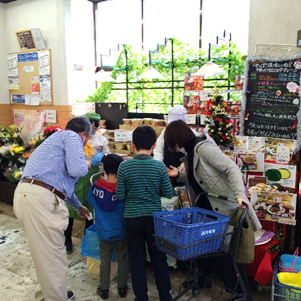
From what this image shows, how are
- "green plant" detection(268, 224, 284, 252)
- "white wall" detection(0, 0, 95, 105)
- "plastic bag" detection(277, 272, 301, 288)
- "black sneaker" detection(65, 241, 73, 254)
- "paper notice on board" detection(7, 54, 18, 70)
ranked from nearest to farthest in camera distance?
"plastic bag" detection(277, 272, 301, 288) < "green plant" detection(268, 224, 284, 252) < "black sneaker" detection(65, 241, 73, 254) < "white wall" detection(0, 0, 95, 105) < "paper notice on board" detection(7, 54, 18, 70)

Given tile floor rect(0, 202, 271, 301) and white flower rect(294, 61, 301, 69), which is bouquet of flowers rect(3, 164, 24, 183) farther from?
white flower rect(294, 61, 301, 69)

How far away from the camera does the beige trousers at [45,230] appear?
7.67 feet

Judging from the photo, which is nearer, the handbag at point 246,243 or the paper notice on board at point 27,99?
the handbag at point 246,243

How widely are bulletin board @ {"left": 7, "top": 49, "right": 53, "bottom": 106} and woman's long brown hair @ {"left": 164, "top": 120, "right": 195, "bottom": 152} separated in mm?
4457

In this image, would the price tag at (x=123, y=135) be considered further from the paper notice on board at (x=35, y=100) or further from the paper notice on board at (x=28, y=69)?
the paper notice on board at (x=28, y=69)

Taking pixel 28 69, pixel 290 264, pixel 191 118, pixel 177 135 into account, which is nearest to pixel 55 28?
pixel 28 69

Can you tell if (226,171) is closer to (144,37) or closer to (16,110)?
(16,110)

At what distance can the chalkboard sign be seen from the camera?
341cm

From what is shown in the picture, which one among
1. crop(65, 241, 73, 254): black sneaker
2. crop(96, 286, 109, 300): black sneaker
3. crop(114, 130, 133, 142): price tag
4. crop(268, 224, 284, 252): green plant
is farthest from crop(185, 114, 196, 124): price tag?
crop(96, 286, 109, 300): black sneaker

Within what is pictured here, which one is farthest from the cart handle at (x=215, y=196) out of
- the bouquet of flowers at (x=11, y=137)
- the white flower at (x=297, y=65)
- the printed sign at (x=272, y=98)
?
the bouquet of flowers at (x=11, y=137)

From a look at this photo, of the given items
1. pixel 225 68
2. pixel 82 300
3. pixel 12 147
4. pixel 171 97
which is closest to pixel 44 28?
pixel 12 147

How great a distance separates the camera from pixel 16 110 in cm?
705

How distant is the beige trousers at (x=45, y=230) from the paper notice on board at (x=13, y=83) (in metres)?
5.14

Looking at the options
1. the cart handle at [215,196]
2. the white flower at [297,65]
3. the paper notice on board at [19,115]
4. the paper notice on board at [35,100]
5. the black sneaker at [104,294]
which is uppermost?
the white flower at [297,65]
